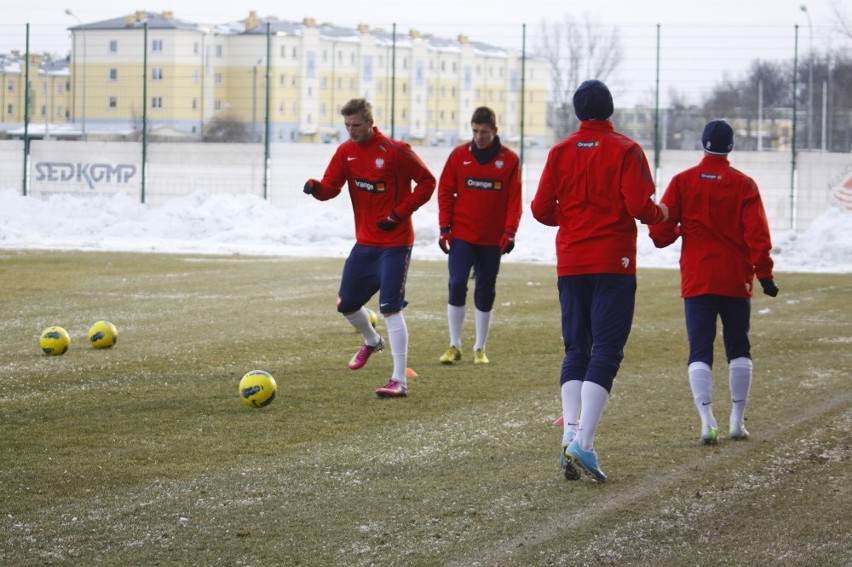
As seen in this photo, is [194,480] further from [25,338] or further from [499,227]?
[25,338]

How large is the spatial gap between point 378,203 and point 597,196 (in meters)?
3.23

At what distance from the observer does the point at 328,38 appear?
4169 centimetres

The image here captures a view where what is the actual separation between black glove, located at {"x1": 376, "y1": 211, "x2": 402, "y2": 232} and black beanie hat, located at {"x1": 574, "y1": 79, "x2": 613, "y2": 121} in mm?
2796

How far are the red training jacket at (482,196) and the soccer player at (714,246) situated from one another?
134 inches

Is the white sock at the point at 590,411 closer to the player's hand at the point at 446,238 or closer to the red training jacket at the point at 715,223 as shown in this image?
the red training jacket at the point at 715,223

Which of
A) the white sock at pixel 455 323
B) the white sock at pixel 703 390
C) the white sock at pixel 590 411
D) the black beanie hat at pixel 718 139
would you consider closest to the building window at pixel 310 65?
the white sock at pixel 455 323

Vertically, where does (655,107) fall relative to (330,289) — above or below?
above

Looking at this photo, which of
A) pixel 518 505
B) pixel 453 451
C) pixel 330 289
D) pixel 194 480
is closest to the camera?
pixel 518 505

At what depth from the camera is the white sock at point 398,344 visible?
9.27m

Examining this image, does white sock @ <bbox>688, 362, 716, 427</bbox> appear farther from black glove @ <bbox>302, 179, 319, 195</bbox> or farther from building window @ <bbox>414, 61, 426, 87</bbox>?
building window @ <bbox>414, 61, 426, 87</bbox>

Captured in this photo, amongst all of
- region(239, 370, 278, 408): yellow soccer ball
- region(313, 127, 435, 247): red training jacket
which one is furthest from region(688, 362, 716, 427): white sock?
region(239, 370, 278, 408): yellow soccer ball

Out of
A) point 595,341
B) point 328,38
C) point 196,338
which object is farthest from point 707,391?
point 328,38

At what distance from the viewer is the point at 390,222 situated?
30.5 feet

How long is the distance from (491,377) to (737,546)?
16.1 ft
